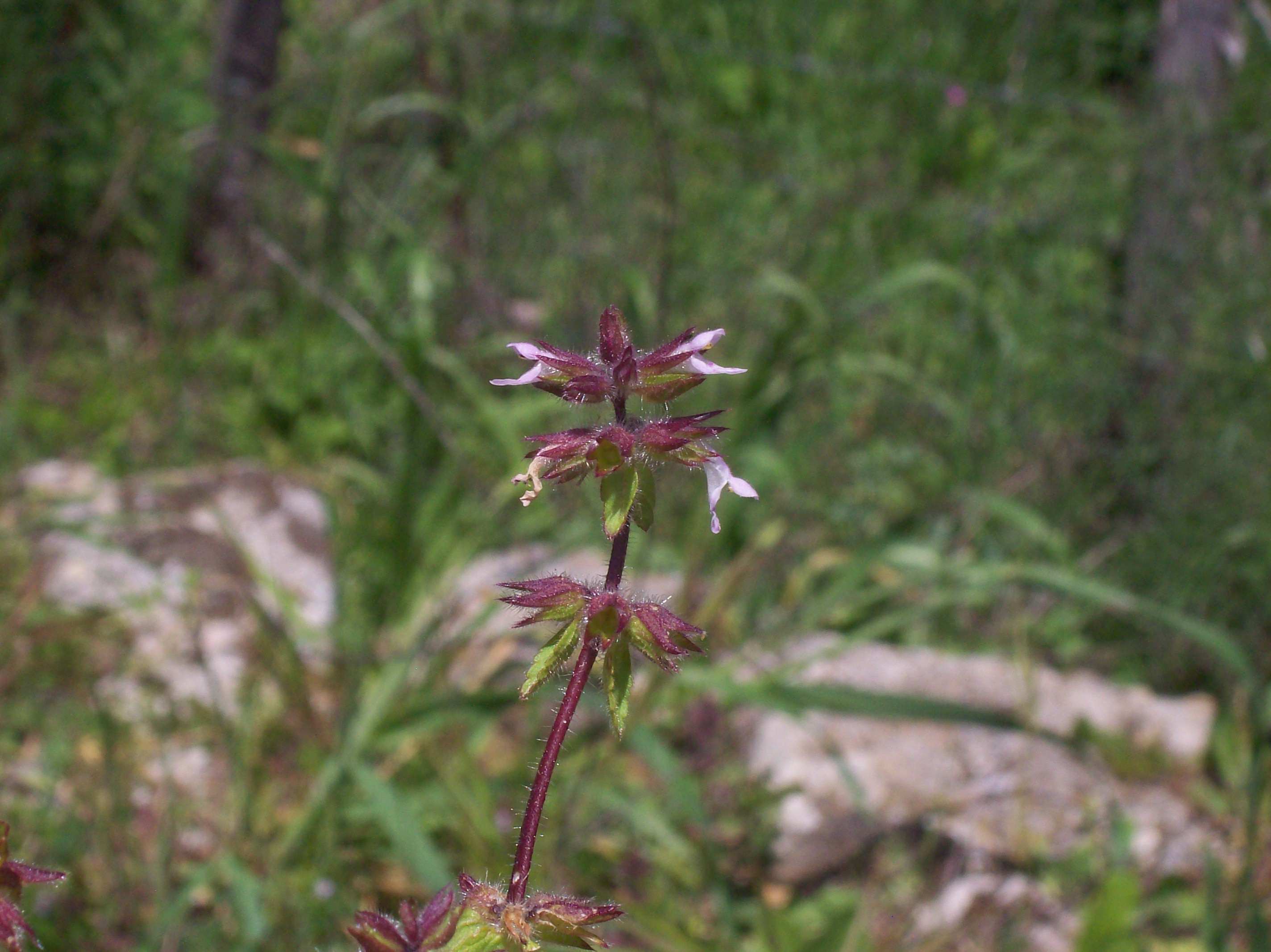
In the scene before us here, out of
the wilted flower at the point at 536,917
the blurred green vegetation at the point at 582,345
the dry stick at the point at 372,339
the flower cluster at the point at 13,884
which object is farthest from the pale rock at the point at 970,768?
the flower cluster at the point at 13,884

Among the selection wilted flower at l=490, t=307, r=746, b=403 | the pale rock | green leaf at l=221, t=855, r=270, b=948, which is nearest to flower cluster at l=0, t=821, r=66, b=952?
wilted flower at l=490, t=307, r=746, b=403

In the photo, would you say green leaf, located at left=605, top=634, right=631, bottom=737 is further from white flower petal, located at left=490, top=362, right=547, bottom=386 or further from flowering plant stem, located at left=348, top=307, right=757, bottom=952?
white flower petal, located at left=490, top=362, right=547, bottom=386

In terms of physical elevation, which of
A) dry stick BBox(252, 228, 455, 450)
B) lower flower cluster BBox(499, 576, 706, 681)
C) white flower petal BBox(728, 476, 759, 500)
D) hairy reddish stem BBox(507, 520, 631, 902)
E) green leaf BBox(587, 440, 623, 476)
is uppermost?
dry stick BBox(252, 228, 455, 450)

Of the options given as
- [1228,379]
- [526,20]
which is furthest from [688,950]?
[526,20]

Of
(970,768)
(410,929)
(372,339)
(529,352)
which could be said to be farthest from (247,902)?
(970,768)

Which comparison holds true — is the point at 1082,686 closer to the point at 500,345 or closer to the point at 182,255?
the point at 500,345

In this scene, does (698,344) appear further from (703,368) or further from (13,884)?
(13,884)
